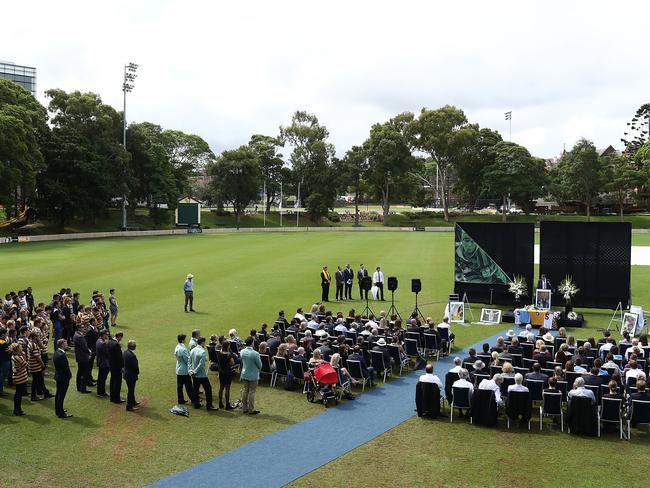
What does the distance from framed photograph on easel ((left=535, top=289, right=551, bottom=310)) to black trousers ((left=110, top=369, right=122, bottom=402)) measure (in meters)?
16.2

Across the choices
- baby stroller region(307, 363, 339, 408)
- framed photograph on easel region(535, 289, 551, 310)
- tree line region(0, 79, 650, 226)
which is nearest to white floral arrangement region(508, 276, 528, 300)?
framed photograph on easel region(535, 289, 551, 310)

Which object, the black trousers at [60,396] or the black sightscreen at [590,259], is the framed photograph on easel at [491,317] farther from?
the black trousers at [60,396]

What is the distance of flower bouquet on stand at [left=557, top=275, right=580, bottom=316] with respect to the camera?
23.5 meters

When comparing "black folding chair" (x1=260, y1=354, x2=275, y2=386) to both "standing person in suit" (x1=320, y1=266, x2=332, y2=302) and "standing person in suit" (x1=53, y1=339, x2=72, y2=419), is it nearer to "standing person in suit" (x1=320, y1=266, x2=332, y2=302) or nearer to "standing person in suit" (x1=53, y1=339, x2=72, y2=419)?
"standing person in suit" (x1=53, y1=339, x2=72, y2=419)

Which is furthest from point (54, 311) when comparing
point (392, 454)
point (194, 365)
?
point (392, 454)

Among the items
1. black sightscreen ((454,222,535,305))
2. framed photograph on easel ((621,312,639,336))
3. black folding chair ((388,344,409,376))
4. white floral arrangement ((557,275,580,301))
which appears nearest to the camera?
black folding chair ((388,344,409,376))

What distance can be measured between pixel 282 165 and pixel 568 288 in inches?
3404

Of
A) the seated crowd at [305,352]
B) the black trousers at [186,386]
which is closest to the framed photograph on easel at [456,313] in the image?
the seated crowd at [305,352]

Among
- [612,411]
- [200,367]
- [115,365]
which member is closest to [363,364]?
[200,367]

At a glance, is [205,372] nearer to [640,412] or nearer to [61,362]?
[61,362]

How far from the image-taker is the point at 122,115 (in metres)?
77.9

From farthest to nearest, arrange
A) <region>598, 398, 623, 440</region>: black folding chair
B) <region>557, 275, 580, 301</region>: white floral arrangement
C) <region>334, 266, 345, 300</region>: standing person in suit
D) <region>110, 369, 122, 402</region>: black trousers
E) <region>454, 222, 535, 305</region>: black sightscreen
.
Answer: <region>334, 266, 345, 300</region>: standing person in suit < <region>454, 222, 535, 305</region>: black sightscreen < <region>557, 275, 580, 301</region>: white floral arrangement < <region>110, 369, 122, 402</region>: black trousers < <region>598, 398, 623, 440</region>: black folding chair

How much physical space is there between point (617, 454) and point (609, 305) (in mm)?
14939

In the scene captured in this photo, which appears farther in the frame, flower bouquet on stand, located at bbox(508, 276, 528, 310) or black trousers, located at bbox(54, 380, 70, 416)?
flower bouquet on stand, located at bbox(508, 276, 528, 310)
